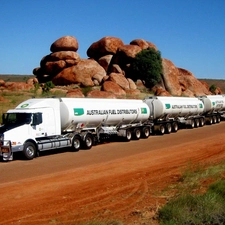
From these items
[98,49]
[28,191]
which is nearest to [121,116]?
[28,191]

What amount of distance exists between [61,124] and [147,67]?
142 ft

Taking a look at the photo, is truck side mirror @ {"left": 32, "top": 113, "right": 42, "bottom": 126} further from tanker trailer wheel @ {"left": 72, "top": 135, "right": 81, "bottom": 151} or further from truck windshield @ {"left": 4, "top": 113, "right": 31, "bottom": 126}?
tanker trailer wheel @ {"left": 72, "top": 135, "right": 81, "bottom": 151}

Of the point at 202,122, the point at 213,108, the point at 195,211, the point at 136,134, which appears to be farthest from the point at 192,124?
the point at 195,211

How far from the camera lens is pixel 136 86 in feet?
214

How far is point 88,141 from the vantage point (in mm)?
26234

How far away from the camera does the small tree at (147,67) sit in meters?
66.4

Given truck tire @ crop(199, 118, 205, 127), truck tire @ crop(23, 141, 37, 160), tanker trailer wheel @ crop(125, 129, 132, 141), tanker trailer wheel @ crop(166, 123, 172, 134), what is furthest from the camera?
truck tire @ crop(199, 118, 205, 127)

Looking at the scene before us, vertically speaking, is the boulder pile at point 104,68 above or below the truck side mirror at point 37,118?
above

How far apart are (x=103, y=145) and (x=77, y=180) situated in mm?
12942

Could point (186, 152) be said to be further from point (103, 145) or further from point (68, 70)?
point (68, 70)

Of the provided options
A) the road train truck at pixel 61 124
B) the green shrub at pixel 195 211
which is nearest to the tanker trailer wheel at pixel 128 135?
the road train truck at pixel 61 124

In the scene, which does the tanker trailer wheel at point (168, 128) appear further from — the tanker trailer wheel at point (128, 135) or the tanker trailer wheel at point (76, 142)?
the tanker trailer wheel at point (76, 142)

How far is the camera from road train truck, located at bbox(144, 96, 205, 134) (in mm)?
35281

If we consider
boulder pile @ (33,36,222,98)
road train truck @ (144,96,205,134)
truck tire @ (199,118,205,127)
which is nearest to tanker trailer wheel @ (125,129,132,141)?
road train truck @ (144,96,205,134)
